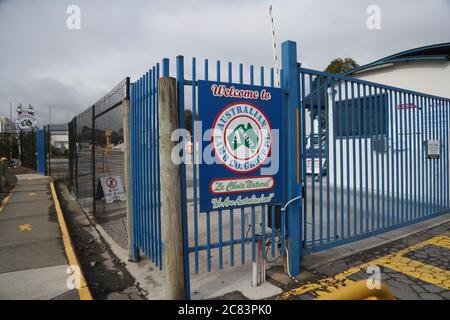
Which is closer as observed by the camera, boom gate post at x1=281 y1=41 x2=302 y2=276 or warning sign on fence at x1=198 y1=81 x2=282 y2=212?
warning sign on fence at x1=198 y1=81 x2=282 y2=212

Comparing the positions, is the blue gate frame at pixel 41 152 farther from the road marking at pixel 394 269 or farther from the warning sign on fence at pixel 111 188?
the road marking at pixel 394 269

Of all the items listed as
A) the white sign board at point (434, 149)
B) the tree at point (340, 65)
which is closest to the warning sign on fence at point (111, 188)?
the white sign board at point (434, 149)

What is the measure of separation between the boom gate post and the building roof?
21.5 ft

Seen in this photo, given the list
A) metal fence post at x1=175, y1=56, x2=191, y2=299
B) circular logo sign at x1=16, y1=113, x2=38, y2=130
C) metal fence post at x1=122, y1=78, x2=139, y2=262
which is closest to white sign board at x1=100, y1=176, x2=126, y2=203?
metal fence post at x1=122, y1=78, x2=139, y2=262

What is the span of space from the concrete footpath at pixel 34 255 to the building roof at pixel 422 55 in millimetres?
9693

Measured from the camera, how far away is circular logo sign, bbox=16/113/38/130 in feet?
33.6

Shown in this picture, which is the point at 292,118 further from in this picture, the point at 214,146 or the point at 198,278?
the point at 198,278

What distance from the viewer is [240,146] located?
3260mm

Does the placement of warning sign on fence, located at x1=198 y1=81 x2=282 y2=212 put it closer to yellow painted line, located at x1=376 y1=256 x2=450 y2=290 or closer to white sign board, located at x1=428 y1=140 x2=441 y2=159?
yellow painted line, located at x1=376 y1=256 x2=450 y2=290

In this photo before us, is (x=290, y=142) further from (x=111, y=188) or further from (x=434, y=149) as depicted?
(x=111, y=188)
